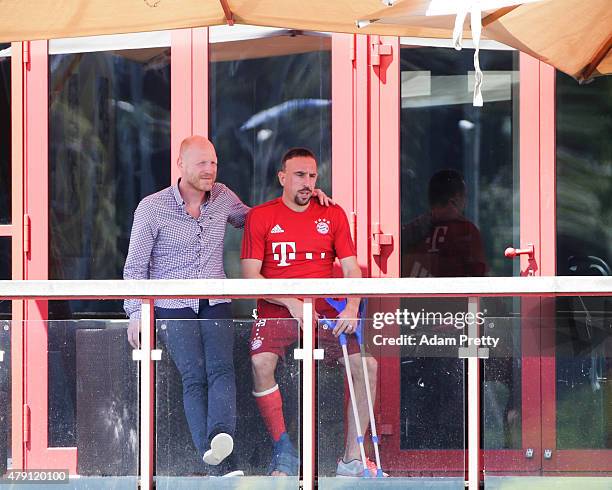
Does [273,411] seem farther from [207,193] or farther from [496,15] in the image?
[496,15]

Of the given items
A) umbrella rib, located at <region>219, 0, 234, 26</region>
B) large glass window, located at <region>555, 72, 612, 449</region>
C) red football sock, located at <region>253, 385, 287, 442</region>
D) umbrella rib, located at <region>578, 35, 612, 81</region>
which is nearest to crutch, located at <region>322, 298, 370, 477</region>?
red football sock, located at <region>253, 385, 287, 442</region>

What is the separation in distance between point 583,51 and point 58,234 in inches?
130

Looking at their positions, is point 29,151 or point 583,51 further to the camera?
point 29,151

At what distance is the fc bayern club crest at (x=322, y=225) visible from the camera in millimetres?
6336

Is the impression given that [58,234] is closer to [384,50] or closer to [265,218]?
[265,218]

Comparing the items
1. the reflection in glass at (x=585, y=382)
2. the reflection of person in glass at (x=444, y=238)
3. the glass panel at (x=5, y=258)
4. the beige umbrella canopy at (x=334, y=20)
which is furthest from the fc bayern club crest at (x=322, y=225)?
the glass panel at (x=5, y=258)

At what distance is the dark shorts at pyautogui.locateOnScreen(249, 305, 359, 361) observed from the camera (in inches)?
202

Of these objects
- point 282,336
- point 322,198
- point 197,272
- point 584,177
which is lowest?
point 282,336

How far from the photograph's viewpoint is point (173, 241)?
6242 millimetres

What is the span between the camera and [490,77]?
22.7 ft

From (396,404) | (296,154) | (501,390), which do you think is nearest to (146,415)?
(396,404)

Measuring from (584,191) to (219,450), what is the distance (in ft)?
9.55

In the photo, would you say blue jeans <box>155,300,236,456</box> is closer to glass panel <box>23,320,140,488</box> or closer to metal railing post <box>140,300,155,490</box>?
metal railing post <box>140,300,155,490</box>

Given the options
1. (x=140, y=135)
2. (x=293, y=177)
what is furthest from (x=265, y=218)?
(x=140, y=135)
